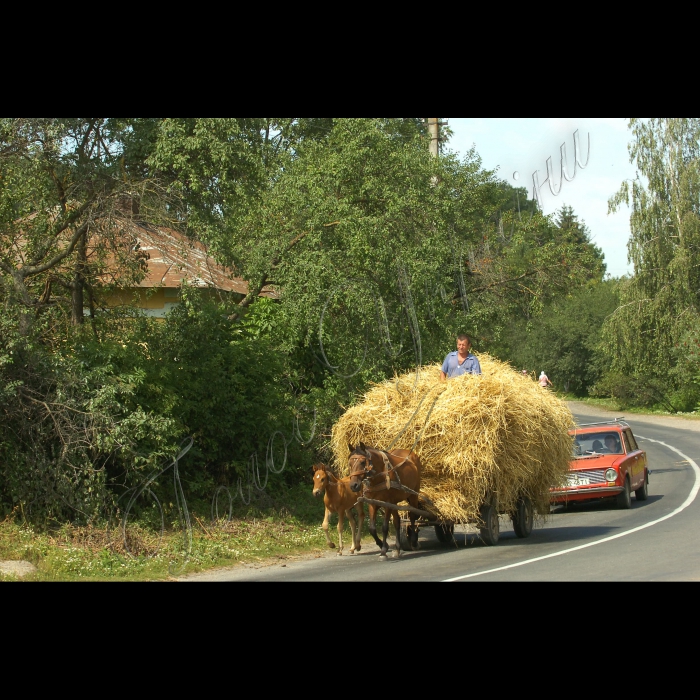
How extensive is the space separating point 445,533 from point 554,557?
236 cm

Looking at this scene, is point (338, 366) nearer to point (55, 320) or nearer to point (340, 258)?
point (340, 258)

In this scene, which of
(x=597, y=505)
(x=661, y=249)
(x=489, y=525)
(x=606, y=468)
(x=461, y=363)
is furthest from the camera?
(x=661, y=249)

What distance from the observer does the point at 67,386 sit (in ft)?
41.5

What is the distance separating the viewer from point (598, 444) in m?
19.4

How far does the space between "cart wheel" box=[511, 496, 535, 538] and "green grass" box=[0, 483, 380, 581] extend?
109 inches

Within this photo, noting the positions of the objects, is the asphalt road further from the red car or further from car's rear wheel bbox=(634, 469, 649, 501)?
car's rear wheel bbox=(634, 469, 649, 501)

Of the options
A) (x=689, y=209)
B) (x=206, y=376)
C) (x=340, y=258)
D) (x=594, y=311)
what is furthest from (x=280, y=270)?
(x=594, y=311)

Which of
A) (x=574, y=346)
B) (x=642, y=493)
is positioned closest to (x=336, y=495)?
(x=642, y=493)

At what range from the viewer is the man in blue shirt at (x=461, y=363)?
41.5 feet

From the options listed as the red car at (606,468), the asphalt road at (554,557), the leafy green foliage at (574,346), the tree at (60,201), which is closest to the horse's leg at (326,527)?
the asphalt road at (554,557)

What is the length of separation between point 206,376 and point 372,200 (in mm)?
5506

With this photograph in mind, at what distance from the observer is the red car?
1784 cm

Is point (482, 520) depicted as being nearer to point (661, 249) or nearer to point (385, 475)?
point (385, 475)

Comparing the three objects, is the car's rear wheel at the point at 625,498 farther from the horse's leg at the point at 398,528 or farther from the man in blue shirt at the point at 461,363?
the horse's leg at the point at 398,528
